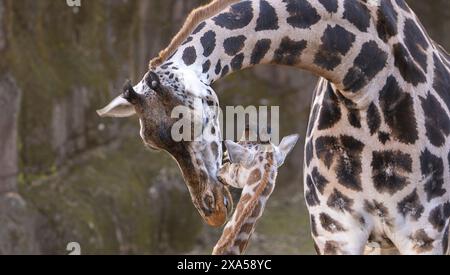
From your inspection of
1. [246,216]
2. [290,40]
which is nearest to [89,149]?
[290,40]

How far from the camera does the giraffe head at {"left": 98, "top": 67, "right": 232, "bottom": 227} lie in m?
3.11

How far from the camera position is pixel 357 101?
3.77 m

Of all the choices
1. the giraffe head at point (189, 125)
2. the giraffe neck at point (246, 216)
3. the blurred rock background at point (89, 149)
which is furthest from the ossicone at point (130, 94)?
the blurred rock background at point (89, 149)

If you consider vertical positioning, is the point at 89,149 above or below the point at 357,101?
below

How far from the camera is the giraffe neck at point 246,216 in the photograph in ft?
10.2

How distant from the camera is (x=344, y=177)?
3934mm

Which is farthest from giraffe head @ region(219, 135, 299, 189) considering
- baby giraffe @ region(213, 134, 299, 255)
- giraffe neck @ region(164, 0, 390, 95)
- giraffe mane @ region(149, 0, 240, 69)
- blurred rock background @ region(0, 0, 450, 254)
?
blurred rock background @ region(0, 0, 450, 254)

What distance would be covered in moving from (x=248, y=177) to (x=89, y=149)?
4221 mm

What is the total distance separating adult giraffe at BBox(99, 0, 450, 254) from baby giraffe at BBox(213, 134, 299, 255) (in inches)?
1.9

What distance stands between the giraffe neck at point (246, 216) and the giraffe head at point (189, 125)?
0.06 meters

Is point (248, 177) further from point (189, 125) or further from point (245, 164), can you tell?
point (189, 125)

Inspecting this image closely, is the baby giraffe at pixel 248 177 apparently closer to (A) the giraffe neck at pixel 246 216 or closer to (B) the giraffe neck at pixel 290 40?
(A) the giraffe neck at pixel 246 216

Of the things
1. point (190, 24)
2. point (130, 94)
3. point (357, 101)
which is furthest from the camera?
point (357, 101)
